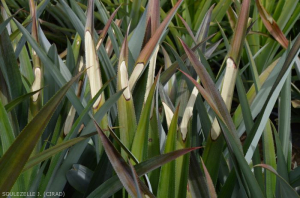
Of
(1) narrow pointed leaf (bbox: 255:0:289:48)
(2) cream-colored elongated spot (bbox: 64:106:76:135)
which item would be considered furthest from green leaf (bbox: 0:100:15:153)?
(1) narrow pointed leaf (bbox: 255:0:289:48)

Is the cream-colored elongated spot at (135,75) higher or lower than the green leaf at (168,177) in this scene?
higher

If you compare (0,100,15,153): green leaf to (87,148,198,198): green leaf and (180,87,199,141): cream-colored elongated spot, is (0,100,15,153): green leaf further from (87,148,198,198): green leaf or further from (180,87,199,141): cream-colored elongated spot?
(180,87,199,141): cream-colored elongated spot

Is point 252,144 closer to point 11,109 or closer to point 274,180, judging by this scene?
point 274,180

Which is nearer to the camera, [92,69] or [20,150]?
[20,150]

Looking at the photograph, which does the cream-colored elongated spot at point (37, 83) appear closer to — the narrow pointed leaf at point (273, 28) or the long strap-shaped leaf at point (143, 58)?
the long strap-shaped leaf at point (143, 58)

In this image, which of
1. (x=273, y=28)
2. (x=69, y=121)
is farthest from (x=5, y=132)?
(x=273, y=28)

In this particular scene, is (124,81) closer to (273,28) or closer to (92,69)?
(92,69)

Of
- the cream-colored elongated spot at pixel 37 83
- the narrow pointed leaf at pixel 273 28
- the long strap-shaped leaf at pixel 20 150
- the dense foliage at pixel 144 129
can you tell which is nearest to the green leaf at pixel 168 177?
the dense foliage at pixel 144 129

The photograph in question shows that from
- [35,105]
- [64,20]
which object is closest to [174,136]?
[35,105]
